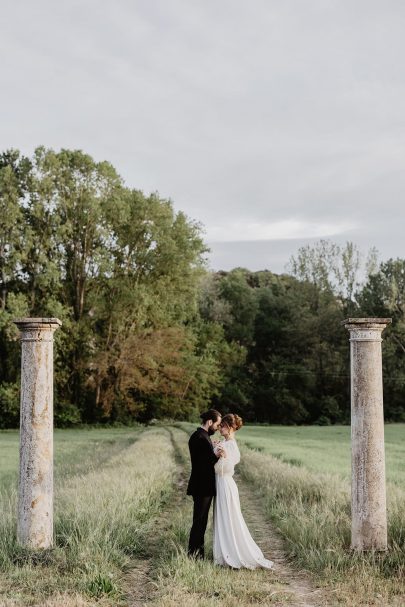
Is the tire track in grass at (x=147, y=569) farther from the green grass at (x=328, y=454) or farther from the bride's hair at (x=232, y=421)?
the green grass at (x=328, y=454)

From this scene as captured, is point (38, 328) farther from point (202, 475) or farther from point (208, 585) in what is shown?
point (208, 585)

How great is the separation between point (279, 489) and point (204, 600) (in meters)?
7.45

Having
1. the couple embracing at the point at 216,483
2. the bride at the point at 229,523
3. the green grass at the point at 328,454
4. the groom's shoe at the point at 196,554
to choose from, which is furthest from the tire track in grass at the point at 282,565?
the green grass at the point at 328,454

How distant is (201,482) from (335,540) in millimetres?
1924

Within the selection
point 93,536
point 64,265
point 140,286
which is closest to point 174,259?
point 140,286

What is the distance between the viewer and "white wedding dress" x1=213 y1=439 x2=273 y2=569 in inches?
355

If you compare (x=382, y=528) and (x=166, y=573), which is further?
(x=382, y=528)

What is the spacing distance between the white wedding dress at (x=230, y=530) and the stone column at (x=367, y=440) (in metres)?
1.36

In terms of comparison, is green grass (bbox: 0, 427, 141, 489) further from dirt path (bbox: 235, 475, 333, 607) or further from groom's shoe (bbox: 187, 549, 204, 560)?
groom's shoe (bbox: 187, 549, 204, 560)

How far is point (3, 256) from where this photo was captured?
4719 centimetres

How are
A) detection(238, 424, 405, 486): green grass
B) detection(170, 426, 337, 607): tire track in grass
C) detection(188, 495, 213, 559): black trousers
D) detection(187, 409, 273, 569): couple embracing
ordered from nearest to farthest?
detection(170, 426, 337, 607): tire track in grass, detection(187, 409, 273, 569): couple embracing, detection(188, 495, 213, 559): black trousers, detection(238, 424, 405, 486): green grass

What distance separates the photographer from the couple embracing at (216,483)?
30.2 ft

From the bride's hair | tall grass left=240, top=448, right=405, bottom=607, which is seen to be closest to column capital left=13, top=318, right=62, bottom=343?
the bride's hair

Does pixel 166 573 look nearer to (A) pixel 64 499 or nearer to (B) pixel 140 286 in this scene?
(A) pixel 64 499
